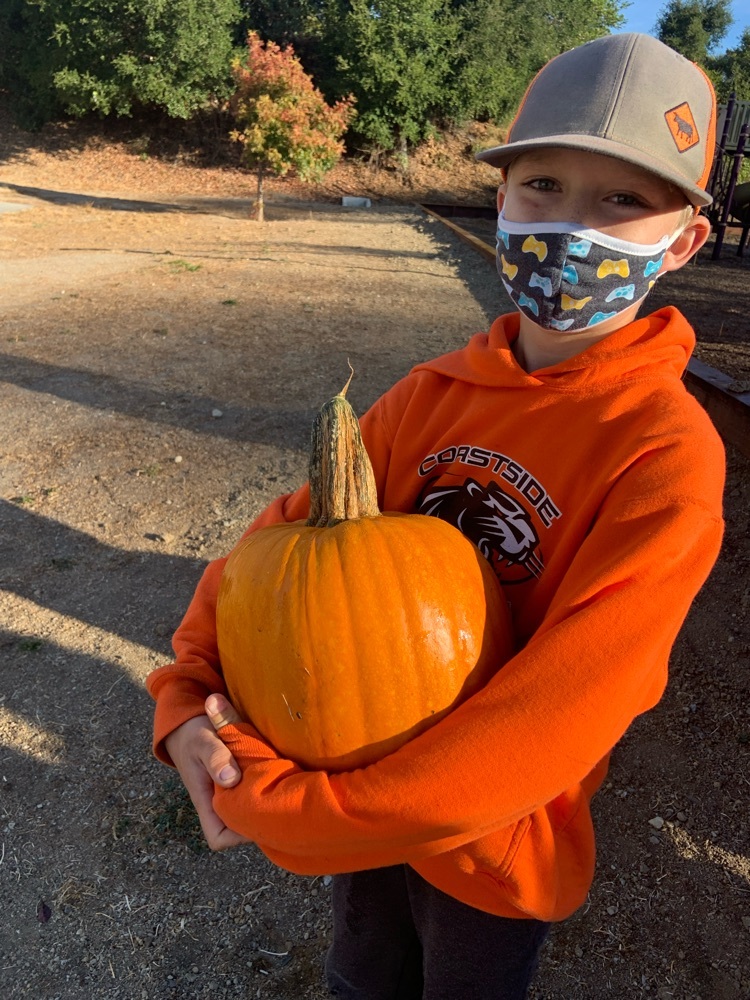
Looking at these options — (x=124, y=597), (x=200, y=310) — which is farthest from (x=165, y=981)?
(x=200, y=310)

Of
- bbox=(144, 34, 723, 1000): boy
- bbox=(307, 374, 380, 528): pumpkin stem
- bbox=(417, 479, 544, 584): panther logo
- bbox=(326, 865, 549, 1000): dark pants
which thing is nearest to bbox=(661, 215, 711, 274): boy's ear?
bbox=(144, 34, 723, 1000): boy

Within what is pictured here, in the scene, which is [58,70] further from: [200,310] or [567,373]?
[567,373]

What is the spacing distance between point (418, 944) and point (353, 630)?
110 centimetres

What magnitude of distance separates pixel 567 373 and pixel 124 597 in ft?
10.9

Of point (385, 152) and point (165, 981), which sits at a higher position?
point (385, 152)

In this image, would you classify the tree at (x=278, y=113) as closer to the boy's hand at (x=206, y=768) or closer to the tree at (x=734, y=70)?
the boy's hand at (x=206, y=768)

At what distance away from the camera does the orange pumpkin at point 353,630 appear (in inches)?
53.6

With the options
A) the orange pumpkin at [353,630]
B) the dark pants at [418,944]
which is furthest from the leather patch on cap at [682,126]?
the dark pants at [418,944]

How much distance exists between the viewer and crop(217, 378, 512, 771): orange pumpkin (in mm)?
1360

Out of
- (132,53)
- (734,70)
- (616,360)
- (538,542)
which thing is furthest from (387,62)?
(538,542)

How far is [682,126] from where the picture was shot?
140 cm

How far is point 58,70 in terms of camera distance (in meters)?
30.1

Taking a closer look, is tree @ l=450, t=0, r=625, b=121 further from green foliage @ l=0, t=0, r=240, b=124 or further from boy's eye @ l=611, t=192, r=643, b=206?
boy's eye @ l=611, t=192, r=643, b=206

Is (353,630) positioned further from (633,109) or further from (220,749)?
(633,109)
